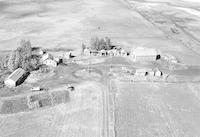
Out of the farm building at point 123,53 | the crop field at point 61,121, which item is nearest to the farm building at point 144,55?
the farm building at point 123,53

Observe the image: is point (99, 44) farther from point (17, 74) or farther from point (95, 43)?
point (17, 74)

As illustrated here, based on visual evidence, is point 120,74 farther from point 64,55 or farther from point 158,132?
point 158,132

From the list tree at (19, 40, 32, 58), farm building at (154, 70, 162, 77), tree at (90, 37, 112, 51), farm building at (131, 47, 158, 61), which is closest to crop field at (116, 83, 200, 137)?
farm building at (154, 70, 162, 77)

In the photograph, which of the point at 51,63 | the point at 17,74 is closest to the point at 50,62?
the point at 51,63

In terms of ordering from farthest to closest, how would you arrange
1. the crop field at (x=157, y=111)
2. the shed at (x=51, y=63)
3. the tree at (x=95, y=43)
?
1. the tree at (x=95, y=43)
2. the shed at (x=51, y=63)
3. the crop field at (x=157, y=111)

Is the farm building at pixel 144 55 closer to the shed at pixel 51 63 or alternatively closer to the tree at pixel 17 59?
the shed at pixel 51 63

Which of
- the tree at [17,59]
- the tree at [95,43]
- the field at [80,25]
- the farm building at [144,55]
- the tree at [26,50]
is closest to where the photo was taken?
the tree at [17,59]
